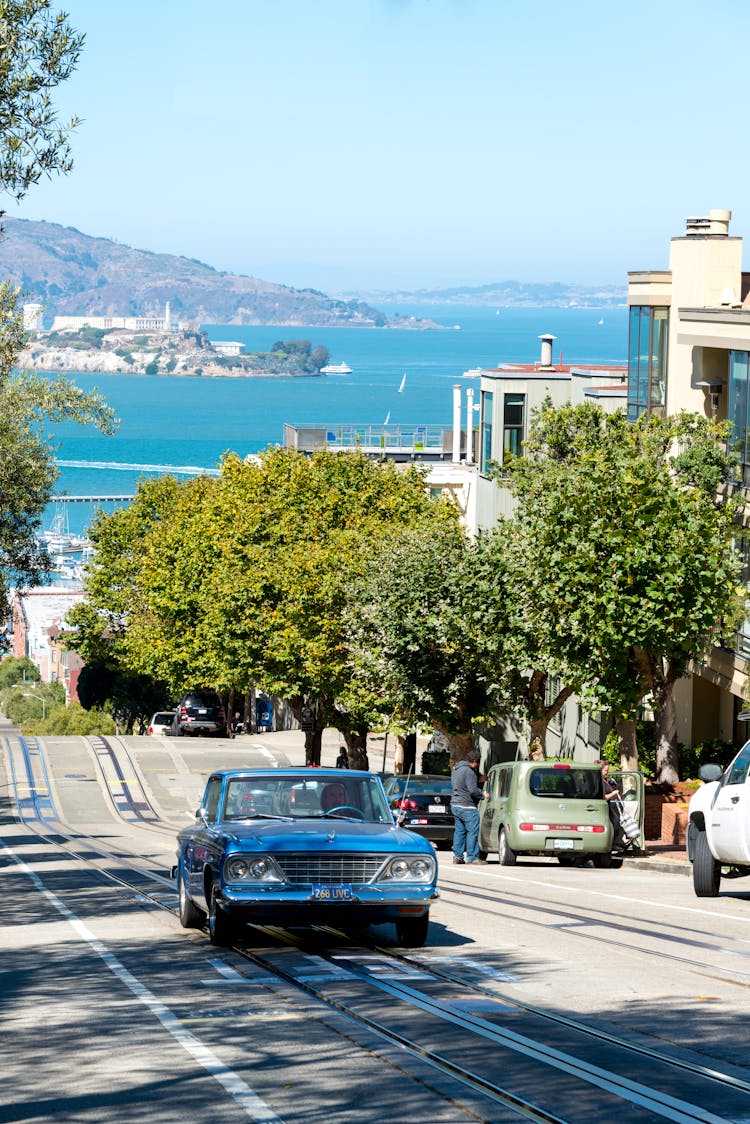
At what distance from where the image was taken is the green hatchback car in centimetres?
2512

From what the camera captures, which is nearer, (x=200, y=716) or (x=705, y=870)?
(x=705, y=870)

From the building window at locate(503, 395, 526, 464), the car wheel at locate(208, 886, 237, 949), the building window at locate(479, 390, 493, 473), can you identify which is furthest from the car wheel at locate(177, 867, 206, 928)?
the building window at locate(479, 390, 493, 473)

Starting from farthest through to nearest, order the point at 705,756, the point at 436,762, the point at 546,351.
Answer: the point at 546,351 < the point at 436,762 < the point at 705,756

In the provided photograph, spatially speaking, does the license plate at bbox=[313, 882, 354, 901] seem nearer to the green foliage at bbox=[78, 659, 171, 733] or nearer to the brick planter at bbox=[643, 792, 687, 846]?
the brick planter at bbox=[643, 792, 687, 846]

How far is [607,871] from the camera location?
25.3 meters

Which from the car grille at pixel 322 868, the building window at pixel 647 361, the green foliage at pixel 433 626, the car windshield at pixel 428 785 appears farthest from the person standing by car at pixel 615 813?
the building window at pixel 647 361

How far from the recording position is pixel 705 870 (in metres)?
19.2

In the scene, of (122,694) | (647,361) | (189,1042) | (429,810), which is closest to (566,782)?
(429,810)

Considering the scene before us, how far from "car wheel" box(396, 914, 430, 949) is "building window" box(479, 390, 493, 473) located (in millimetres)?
42498

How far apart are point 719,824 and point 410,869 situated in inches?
243

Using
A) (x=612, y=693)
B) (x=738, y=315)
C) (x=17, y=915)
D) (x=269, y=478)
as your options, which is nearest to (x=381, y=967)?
(x=17, y=915)

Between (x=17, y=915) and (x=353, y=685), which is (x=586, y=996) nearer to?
(x=17, y=915)

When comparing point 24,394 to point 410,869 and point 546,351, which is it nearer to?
point 410,869

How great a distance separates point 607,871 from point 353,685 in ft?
65.4
